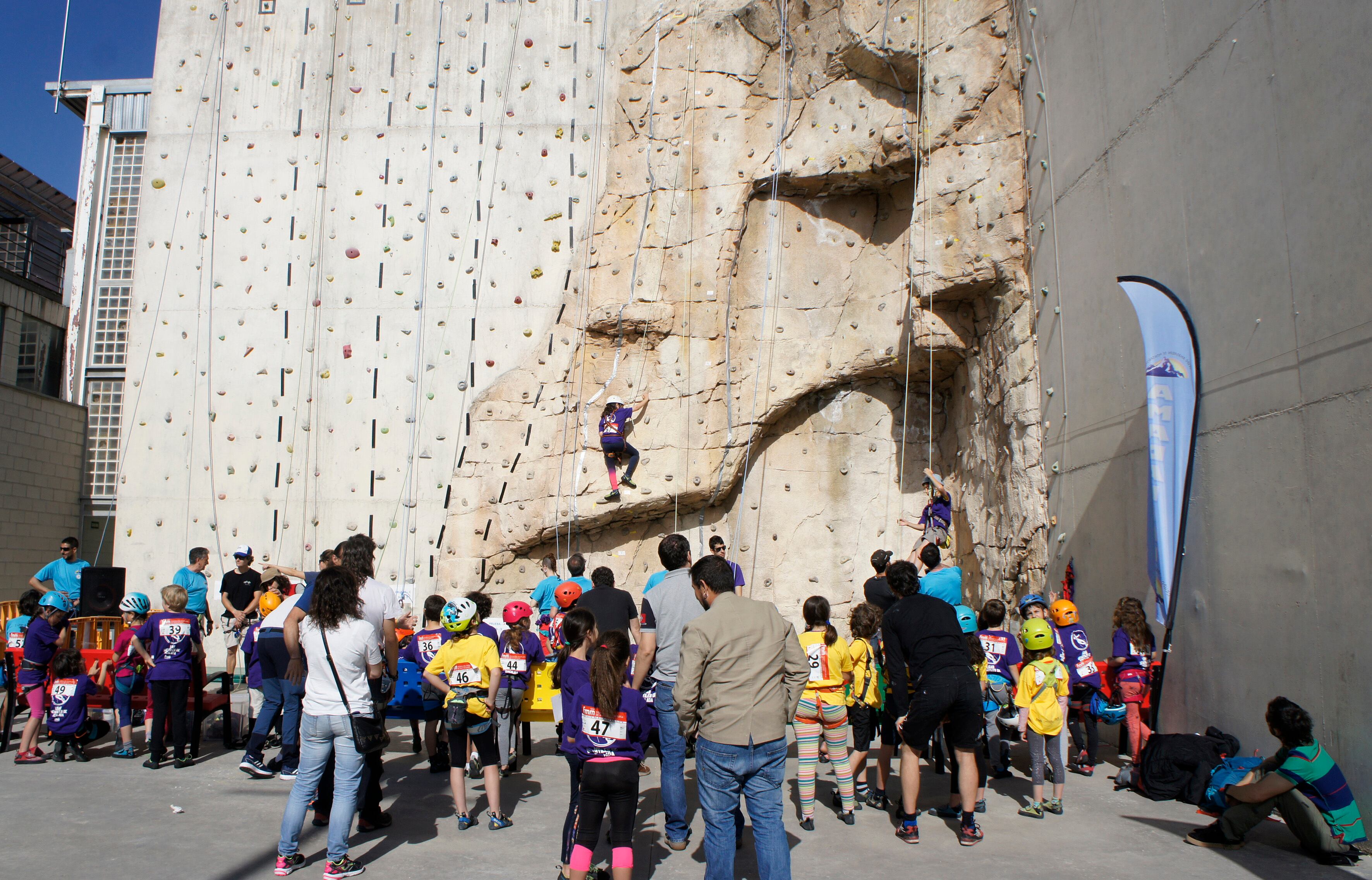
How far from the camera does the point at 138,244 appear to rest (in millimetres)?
12523

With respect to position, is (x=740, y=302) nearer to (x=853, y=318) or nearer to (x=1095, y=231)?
(x=853, y=318)

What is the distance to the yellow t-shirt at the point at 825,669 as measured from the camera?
523 centimetres

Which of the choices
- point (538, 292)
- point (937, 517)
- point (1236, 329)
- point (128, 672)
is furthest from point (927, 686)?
point (538, 292)

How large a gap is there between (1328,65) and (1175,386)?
225 cm

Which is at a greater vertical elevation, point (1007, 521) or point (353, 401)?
point (353, 401)

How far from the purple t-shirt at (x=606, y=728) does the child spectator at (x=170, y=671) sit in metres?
4.15

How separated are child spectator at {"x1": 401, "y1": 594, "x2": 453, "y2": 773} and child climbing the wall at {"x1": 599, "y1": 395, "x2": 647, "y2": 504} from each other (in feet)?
14.3

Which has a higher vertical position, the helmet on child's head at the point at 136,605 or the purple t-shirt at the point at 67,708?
the helmet on child's head at the point at 136,605

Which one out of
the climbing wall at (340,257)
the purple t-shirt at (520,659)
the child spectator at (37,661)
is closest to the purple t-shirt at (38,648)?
the child spectator at (37,661)

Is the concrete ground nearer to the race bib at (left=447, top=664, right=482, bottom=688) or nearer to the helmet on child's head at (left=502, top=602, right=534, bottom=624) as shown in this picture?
the race bib at (left=447, top=664, right=482, bottom=688)

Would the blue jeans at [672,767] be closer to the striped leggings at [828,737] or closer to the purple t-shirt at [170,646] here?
the striped leggings at [828,737]

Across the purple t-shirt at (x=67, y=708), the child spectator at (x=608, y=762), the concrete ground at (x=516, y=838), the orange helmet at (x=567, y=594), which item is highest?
the orange helmet at (x=567, y=594)

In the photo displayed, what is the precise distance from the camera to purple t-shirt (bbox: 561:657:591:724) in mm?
3982

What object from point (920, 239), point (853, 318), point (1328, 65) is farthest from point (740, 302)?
point (1328, 65)
